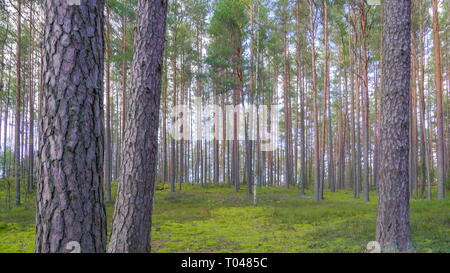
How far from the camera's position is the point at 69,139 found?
1894 millimetres

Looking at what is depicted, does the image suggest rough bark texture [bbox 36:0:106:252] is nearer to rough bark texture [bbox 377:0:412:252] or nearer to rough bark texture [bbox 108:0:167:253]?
rough bark texture [bbox 108:0:167:253]

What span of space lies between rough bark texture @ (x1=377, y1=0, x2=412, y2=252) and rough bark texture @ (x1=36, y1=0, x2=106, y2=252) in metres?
4.38

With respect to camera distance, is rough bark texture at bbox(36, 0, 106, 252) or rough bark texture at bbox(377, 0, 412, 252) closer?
rough bark texture at bbox(36, 0, 106, 252)

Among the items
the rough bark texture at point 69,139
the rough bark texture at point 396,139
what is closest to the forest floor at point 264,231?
the rough bark texture at point 396,139

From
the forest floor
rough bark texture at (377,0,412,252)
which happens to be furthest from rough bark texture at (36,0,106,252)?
rough bark texture at (377,0,412,252)

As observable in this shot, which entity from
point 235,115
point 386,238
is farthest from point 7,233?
point 235,115

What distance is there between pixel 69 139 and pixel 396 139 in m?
4.68

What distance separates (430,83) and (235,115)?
56.8ft

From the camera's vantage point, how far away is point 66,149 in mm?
1886

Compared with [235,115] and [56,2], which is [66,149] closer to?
[56,2]

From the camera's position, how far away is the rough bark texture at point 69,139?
1876 mm

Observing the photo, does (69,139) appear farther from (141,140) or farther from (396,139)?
(396,139)

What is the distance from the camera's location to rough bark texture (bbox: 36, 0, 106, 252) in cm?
188
